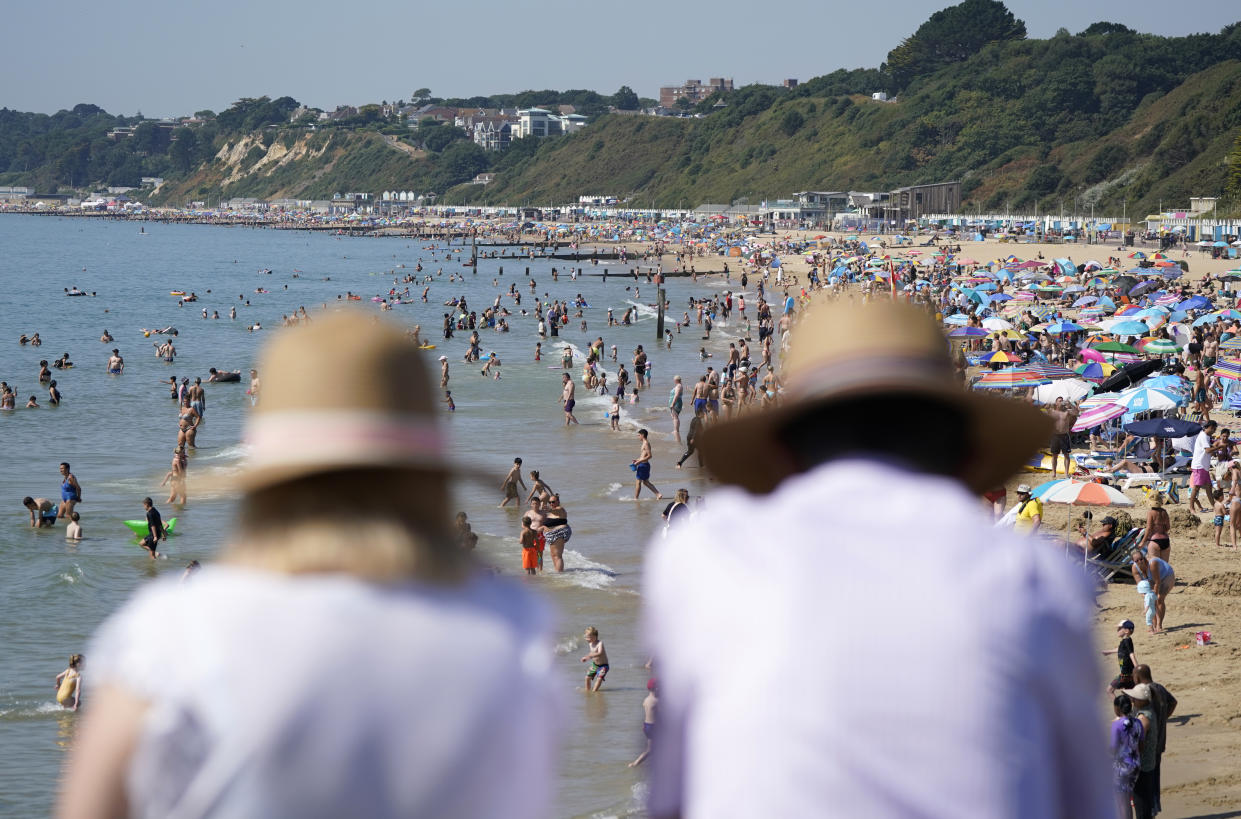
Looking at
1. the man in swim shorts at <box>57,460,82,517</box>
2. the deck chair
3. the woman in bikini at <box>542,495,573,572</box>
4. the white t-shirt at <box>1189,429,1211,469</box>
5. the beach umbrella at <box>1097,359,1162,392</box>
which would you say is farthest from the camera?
the beach umbrella at <box>1097,359,1162,392</box>

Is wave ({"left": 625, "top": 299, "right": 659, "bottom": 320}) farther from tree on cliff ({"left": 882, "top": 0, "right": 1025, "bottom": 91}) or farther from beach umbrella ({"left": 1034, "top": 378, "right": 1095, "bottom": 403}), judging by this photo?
tree on cliff ({"left": 882, "top": 0, "right": 1025, "bottom": 91})

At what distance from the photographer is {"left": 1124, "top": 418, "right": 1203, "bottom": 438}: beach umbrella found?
17.9 metres

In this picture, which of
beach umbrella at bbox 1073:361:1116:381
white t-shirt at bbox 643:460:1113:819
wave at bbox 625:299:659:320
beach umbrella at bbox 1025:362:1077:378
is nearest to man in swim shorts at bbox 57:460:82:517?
beach umbrella at bbox 1025:362:1077:378

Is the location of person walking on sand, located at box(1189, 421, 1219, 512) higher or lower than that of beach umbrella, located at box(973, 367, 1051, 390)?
lower

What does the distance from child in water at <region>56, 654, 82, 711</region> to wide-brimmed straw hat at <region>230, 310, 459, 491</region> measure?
12130 millimetres

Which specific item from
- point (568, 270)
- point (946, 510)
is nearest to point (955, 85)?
point (568, 270)

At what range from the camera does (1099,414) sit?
18844 millimetres

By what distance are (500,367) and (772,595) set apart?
39.6 meters

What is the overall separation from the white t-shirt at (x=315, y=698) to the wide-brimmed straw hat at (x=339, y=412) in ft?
0.42

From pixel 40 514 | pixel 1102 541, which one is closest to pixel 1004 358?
pixel 1102 541

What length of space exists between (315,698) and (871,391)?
791mm

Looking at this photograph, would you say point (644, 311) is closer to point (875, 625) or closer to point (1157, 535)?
point (1157, 535)

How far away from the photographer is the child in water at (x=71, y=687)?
Result: 1262 cm

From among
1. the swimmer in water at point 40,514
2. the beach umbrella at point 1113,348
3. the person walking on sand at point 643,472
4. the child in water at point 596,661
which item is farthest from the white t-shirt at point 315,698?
the beach umbrella at point 1113,348
